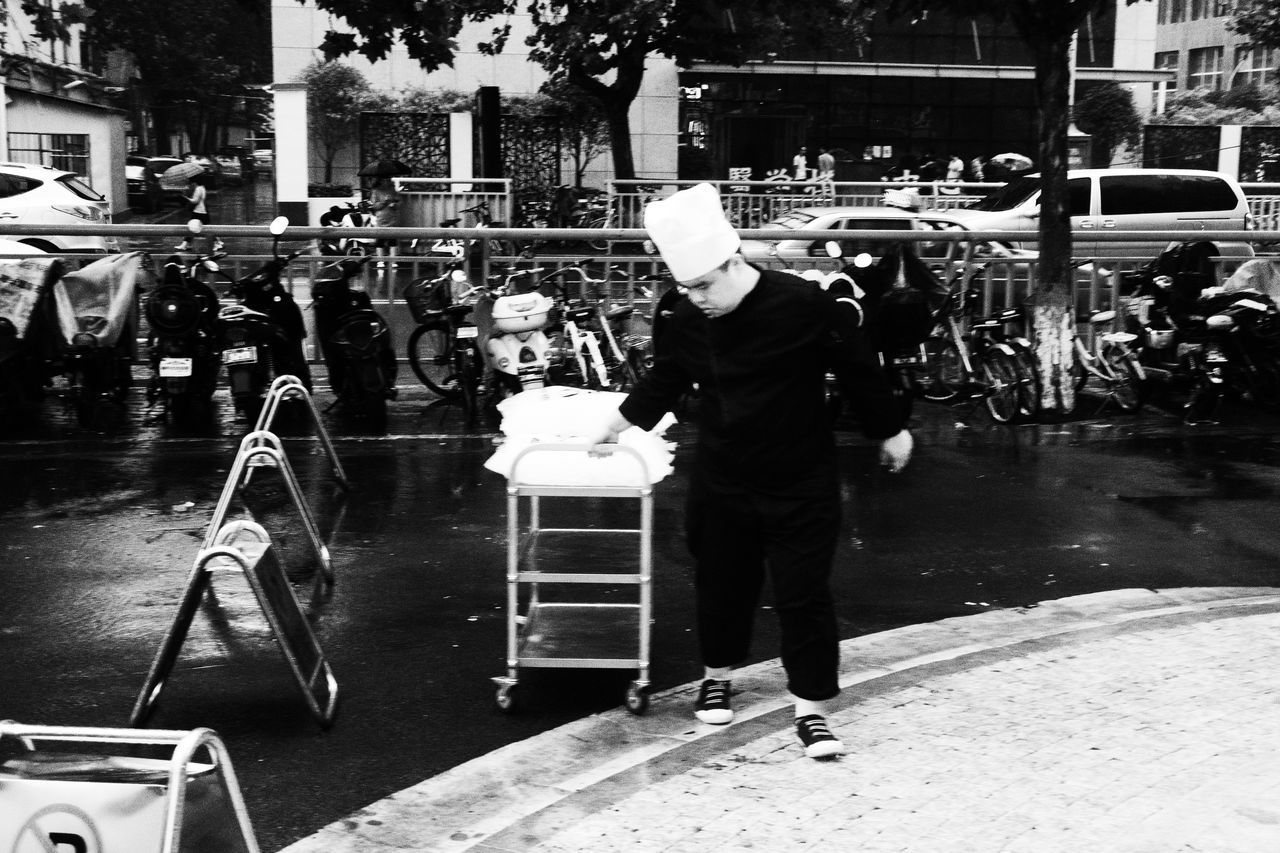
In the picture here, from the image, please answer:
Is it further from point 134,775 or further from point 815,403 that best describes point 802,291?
point 134,775

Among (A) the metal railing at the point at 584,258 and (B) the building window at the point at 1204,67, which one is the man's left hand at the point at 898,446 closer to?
(A) the metal railing at the point at 584,258

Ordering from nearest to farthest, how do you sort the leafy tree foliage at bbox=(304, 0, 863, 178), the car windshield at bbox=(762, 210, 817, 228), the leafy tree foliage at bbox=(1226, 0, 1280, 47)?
the leafy tree foliage at bbox=(304, 0, 863, 178) → the car windshield at bbox=(762, 210, 817, 228) → the leafy tree foliage at bbox=(1226, 0, 1280, 47)

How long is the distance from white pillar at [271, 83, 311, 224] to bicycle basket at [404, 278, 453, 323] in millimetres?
19755

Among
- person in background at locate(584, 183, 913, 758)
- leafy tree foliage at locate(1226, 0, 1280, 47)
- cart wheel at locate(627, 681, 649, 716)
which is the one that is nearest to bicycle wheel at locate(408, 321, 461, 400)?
cart wheel at locate(627, 681, 649, 716)

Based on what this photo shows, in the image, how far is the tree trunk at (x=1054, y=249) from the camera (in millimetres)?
Answer: 11656

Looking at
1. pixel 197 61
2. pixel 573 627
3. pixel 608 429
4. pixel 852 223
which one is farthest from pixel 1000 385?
pixel 197 61

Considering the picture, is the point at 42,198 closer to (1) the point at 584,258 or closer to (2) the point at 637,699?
(1) the point at 584,258

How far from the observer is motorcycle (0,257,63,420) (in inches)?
418

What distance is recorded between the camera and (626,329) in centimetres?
1257

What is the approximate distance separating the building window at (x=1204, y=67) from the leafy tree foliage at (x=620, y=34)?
134 feet

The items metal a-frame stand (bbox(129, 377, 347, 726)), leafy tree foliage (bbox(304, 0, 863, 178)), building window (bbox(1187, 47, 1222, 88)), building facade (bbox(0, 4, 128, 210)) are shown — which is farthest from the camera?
building window (bbox(1187, 47, 1222, 88))

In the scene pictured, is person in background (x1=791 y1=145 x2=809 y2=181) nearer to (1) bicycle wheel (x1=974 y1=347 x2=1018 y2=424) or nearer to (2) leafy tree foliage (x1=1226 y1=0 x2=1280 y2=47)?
(2) leafy tree foliage (x1=1226 y1=0 x2=1280 y2=47)

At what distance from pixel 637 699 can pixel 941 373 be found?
741 centimetres

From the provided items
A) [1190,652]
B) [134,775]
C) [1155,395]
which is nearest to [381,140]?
[1155,395]
